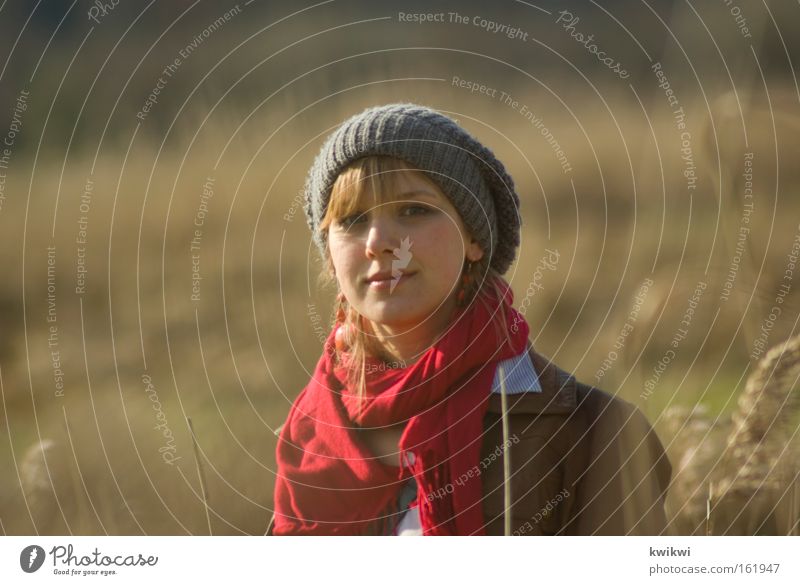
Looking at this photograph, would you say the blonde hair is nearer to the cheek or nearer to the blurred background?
the cheek

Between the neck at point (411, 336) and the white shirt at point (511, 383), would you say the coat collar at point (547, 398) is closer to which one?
the white shirt at point (511, 383)

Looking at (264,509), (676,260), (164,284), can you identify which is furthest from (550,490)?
(164,284)

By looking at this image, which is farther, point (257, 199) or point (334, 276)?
point (257, 199)

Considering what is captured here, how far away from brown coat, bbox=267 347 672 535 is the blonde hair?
13 cm

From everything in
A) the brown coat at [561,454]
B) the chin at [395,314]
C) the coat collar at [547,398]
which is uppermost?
the chin at [395,314]

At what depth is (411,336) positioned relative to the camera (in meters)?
1.70

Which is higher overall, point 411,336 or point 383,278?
point 383,278

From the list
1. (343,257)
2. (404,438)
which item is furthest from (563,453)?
(343,257)

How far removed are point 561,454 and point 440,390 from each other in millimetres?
212

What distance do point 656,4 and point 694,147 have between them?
16.5 inches

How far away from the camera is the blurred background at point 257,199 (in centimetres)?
211

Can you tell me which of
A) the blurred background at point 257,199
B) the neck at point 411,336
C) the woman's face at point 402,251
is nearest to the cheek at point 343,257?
the woman's face at point 402,251

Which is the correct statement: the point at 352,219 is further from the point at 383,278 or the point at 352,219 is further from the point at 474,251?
the point at 474,251

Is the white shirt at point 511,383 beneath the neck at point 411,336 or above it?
beneath
